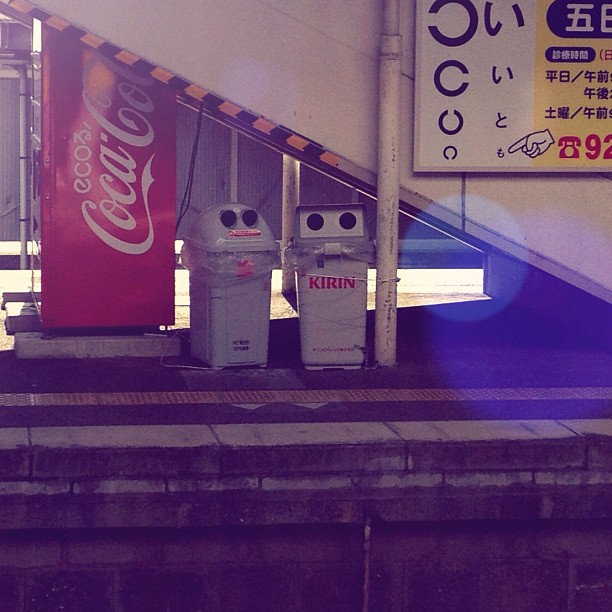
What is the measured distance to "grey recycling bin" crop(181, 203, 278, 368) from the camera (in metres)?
9.42

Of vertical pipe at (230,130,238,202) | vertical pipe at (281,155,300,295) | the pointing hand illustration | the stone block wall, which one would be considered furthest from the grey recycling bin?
vertical pipe at (230,130,238,202)

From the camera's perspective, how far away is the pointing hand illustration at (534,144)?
32.0 feet

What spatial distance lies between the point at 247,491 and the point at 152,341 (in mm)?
3497

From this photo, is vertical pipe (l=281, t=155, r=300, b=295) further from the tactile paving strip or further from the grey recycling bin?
the tactile paving strip

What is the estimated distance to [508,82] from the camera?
9664 millimetres

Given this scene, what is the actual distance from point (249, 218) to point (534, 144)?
2210 mm

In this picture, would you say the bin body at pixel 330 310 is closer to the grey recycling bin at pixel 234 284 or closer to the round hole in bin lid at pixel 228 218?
the grey recycling bin at pixel 234 284

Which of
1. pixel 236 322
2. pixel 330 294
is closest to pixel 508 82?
pixel 330 294

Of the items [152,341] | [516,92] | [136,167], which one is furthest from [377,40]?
[152,341]

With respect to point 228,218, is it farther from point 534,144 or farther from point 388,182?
point 534,144

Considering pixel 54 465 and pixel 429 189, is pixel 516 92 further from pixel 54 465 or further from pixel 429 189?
pixel 54 465

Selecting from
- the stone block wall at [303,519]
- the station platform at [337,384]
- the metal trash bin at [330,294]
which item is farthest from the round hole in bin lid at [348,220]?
the stone block wall at [303,519]

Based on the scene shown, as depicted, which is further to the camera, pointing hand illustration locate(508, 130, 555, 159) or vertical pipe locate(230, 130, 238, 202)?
vertical pipe locate(230, 130, 238, 202)

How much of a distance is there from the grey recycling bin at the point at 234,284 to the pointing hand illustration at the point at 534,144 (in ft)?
6.46
